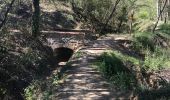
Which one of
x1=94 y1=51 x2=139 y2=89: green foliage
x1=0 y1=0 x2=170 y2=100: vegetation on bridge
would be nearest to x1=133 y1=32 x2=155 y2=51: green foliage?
x1=0 y1=0 x2=170 y2=100: vegetation on bridge

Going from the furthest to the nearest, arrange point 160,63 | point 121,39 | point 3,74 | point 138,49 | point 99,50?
point 121,39
point 138,49
point 99,50
point 160,63
point 3,74

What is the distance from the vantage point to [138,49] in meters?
26.0

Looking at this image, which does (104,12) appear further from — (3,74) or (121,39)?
(3,74)

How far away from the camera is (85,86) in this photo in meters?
16.1

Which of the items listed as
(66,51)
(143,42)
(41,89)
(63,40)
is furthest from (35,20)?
(41,89)

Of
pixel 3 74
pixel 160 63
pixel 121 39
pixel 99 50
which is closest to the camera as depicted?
pixel 3 74

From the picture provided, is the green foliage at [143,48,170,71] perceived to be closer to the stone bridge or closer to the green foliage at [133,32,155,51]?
the green foliage at [133,32,155,51]

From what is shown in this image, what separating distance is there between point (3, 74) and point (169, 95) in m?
6.99

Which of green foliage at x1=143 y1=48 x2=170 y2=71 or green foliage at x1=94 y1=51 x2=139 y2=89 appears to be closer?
green foliage at x1=94 y1=51 x2=139 y2=89

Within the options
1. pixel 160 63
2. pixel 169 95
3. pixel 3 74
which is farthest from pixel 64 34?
pixel 169 95

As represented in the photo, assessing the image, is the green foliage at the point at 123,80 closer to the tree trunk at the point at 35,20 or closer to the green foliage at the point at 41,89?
the green foliage at the point at 41,89

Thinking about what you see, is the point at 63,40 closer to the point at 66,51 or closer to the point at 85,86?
the point at 66,51

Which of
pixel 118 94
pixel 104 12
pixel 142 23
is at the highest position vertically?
pixel 118 94

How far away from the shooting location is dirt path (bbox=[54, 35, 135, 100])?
1473 cm
